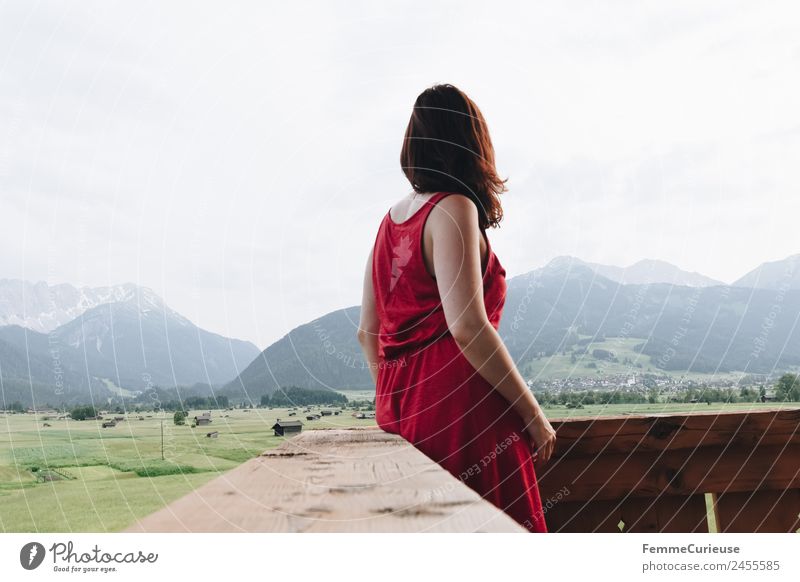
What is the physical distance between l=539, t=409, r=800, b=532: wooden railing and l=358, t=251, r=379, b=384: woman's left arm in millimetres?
508

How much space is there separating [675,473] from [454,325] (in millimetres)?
878

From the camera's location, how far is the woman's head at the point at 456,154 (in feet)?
4.73

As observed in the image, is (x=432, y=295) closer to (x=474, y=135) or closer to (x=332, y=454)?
(x=474, y=135)

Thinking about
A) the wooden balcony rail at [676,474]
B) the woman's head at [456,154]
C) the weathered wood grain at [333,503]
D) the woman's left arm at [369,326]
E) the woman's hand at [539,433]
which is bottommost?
the wooden balcony rail at [676,474]

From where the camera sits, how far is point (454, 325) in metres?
1.24

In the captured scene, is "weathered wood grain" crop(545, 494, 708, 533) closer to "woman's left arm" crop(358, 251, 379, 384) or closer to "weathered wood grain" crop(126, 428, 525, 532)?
"woman's left arm" crop(358, 251, 379, 384)

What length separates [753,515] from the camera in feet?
5.76

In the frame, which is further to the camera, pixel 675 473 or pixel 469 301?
pixel 675 473

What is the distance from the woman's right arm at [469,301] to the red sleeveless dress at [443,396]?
4 cm

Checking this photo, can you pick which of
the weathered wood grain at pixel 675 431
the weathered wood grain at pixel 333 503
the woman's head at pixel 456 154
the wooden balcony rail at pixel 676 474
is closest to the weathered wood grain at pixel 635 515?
the wooden balcony rail at pixel 676 474

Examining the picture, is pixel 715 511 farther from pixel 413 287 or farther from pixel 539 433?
pixel 413 287

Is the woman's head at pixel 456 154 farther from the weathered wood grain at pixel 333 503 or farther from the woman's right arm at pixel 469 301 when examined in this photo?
the weathered wood grain at pixel 333 503

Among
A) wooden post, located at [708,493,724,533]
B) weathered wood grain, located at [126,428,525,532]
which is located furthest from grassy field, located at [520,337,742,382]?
weathered wood grain, located at [126,428,525,532]

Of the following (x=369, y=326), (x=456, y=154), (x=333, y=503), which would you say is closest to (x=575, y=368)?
(x=369, y=326)
